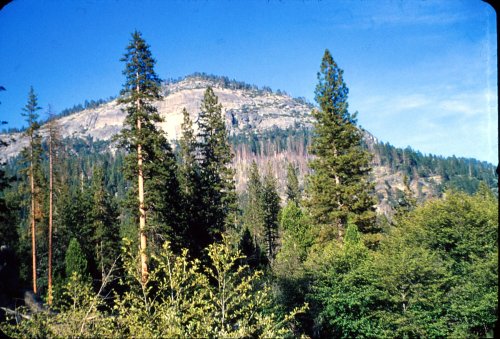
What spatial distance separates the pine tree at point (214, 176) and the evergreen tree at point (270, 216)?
21.5m

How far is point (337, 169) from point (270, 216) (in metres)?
32.9

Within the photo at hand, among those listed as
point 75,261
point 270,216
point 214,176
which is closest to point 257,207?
point 270,216

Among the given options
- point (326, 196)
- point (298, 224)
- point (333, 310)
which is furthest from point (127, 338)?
point (298, 224)

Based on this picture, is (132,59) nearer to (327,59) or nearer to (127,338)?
(327,59)

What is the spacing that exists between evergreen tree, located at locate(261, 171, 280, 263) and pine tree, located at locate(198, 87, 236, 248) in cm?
2155

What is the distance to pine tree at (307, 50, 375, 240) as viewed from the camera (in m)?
22.1

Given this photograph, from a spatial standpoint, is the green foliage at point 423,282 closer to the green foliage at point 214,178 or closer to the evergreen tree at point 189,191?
the evergreen tree at point 189,191

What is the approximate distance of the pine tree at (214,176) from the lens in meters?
29.4

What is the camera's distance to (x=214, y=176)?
31281mm

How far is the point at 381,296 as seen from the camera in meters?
13.5

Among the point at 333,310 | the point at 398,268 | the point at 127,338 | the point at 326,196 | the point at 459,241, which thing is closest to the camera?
the point at 127,338

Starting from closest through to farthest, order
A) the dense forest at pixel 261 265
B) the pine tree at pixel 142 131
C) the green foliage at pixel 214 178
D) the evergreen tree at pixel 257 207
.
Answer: the dense forest at pixel 261 265 < the pine tree at pixel 142 131 < the green foliage at pixel 214 178 < the evergreen tree at pixel 257 207

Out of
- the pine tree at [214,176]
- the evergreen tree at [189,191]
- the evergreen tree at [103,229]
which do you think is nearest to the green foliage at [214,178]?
the pine tree at [214,176]

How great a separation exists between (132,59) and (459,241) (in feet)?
61.3
